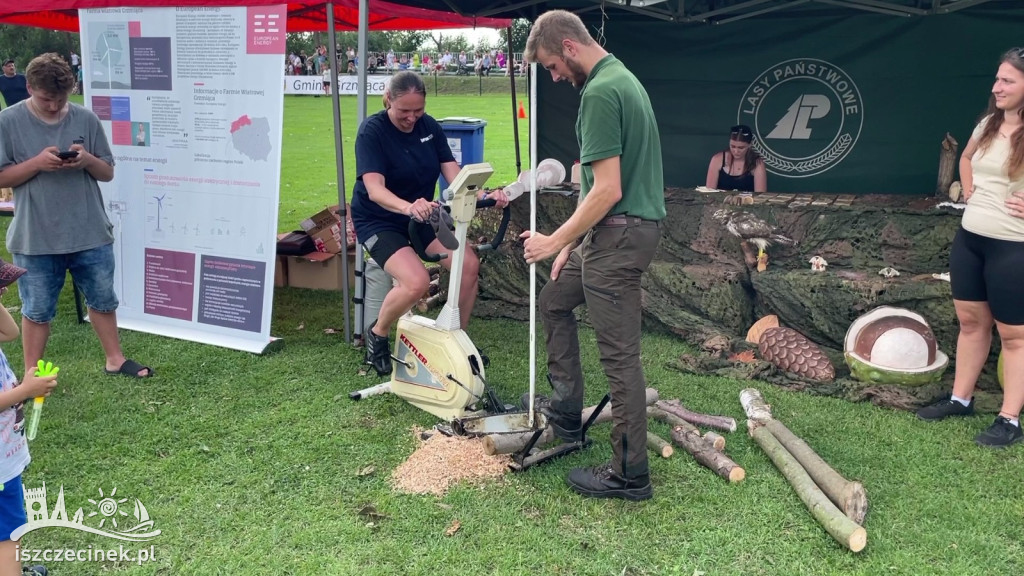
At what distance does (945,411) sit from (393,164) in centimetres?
321

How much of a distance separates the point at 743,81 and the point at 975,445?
4.24 m

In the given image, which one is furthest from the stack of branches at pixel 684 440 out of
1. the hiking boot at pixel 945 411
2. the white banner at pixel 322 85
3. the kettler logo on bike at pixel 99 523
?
the white banner at pixel 322 85

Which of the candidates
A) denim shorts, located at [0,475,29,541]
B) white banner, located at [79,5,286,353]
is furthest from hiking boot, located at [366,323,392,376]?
denim shorts, located at [0,475,29,541]

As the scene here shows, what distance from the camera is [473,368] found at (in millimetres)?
3754

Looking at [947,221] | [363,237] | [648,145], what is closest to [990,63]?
[947,221]

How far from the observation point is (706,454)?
3.39 meters

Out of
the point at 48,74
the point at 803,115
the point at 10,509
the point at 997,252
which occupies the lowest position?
the point at 10,509

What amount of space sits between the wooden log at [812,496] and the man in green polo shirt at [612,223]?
63 cm

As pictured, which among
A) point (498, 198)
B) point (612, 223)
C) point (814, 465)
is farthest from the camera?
point (498, 198)

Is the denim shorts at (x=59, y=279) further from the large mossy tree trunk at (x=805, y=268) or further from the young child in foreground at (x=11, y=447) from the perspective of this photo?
the large mossy tree trunk at (x=805, y=268)

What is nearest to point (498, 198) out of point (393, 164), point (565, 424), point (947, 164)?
point (393, 164)

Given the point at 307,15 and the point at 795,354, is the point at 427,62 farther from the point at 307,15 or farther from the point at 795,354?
the point at 795,354

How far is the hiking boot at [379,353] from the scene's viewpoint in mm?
4453

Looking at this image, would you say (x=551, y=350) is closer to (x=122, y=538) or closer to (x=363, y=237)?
(x=363, y=237)
